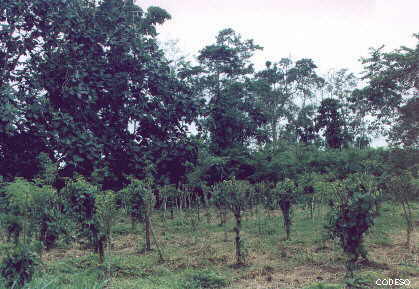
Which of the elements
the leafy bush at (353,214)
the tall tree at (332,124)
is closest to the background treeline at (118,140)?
the leafy bush at (353,214)

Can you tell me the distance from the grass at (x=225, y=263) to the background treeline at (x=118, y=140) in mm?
533

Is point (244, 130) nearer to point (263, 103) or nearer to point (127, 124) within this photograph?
point (263, 103)

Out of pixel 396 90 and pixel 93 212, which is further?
pixel 396 90

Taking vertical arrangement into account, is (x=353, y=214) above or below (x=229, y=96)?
below

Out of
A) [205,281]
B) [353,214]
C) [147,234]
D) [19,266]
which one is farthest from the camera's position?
A: [147,234]

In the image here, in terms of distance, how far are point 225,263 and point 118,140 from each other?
24.2 ft

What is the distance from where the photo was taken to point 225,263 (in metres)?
8.70

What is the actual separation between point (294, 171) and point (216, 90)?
834 centimetres

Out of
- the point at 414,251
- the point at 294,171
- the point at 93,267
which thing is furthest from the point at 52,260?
the point at 294,171

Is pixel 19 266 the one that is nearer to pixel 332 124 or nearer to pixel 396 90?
pixel 396 90

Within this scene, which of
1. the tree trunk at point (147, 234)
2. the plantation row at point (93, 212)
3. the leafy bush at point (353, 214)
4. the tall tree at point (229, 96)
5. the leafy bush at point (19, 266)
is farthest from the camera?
the tall tree at point (229, 96)

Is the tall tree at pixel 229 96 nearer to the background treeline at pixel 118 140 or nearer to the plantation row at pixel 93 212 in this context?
the background treeline at pixel 118 140

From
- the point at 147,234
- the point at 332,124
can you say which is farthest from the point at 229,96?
the point at 147,234

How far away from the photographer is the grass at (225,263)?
694 cm
